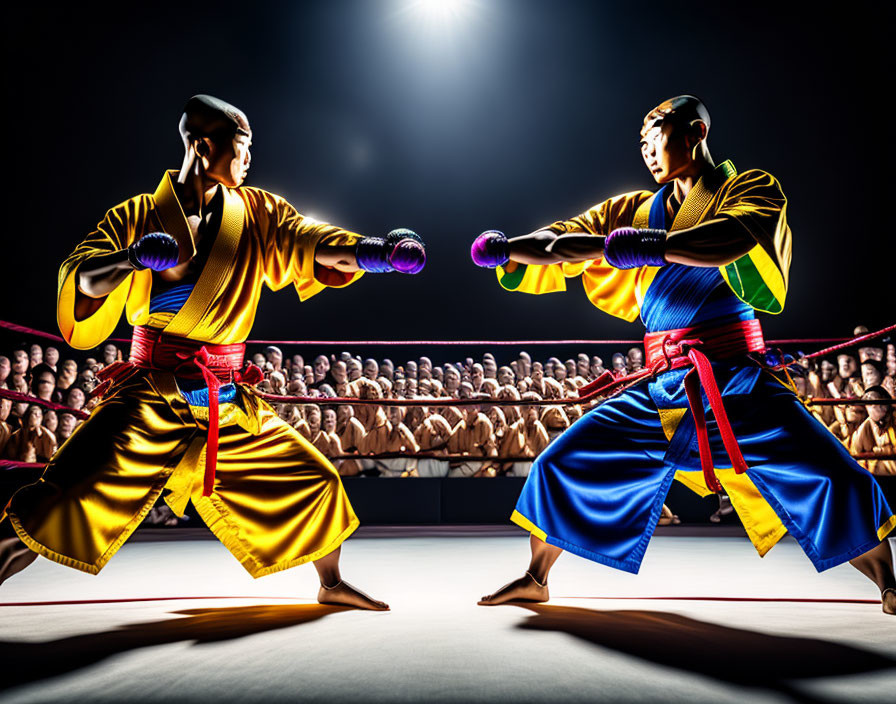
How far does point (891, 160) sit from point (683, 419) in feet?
18.4

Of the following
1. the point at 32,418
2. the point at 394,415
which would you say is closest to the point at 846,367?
the point at 394,415

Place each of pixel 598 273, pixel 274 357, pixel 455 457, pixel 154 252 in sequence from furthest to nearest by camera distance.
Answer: pixel 274 357
pixel 455 457
pixel 598 273
pixel 154 252

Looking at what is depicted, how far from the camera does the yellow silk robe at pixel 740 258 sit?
1.68 m

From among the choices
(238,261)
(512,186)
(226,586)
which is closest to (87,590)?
(226,586)

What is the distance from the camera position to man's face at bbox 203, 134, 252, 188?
185cm

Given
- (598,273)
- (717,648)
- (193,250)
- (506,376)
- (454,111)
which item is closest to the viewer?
(717,648)

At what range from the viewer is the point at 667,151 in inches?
73.9

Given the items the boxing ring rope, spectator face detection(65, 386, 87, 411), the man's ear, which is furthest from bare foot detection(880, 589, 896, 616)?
spectator face detection(65, 386, 87, 411)

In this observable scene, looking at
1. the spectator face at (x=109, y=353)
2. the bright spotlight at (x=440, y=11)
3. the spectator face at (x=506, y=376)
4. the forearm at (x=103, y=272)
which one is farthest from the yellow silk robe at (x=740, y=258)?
the bright spotlight at (x=440, y=11)

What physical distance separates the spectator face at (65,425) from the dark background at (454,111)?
1.76 meters

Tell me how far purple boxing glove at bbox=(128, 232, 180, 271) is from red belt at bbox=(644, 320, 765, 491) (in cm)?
120

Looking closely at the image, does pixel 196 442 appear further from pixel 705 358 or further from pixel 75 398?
pixel 75 398

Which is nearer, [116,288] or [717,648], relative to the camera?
[717,648]

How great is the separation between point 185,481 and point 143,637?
371mm
